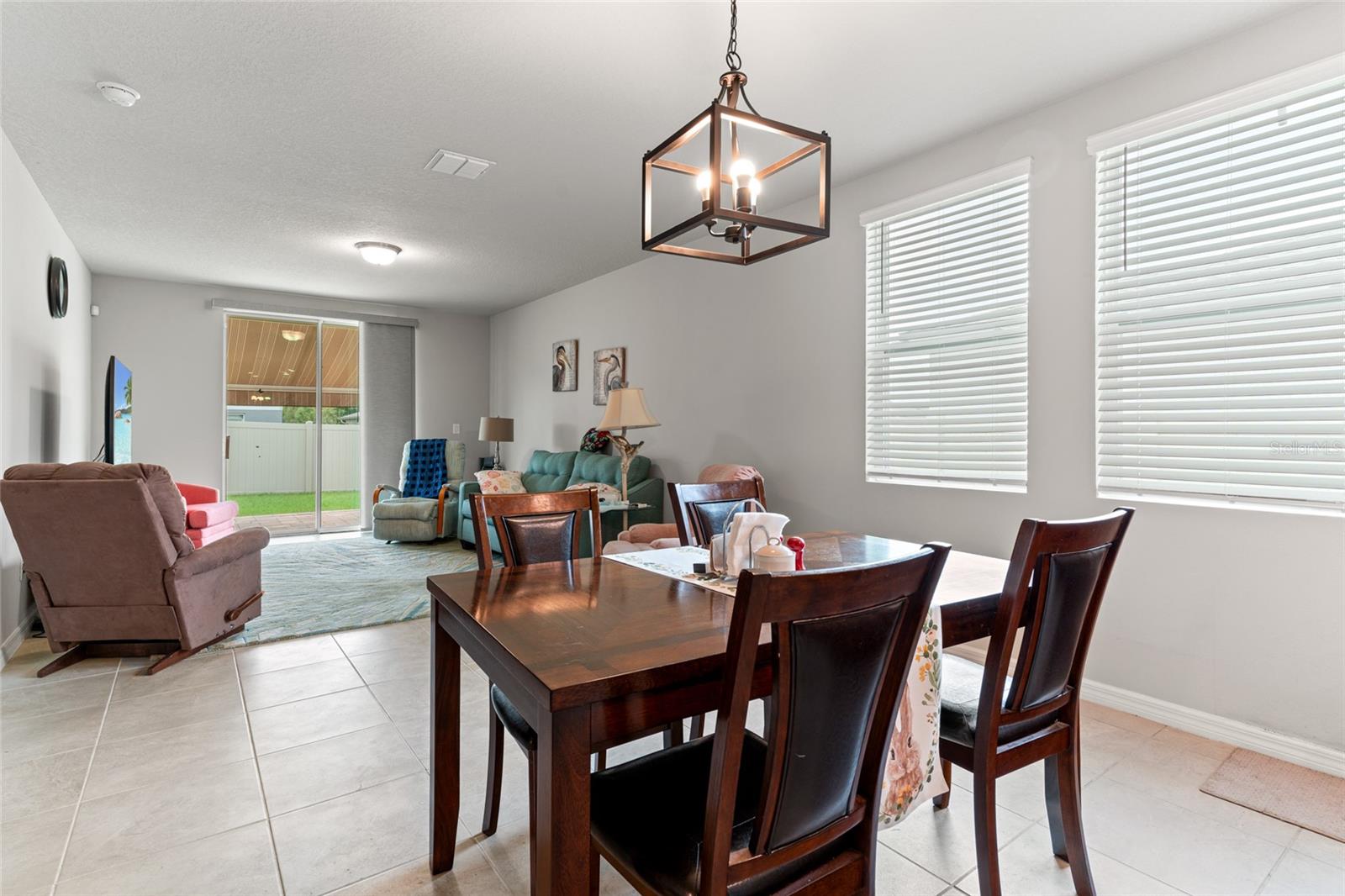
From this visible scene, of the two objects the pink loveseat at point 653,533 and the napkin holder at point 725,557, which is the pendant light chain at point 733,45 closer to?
the napkin holder at point 725,557

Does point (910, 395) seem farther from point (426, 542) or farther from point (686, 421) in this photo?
point (426, 542)

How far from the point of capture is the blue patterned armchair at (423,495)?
641cm

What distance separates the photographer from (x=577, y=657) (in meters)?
1.10

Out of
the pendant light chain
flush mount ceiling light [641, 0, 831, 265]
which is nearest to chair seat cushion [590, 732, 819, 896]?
flush mount ceiling light [641, 0, 831, 265]

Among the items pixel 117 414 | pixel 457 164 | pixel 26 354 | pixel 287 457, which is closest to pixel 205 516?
pixel 117 414

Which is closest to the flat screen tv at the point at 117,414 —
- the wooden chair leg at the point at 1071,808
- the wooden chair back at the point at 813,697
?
the wooden chair back at the point at 813,697

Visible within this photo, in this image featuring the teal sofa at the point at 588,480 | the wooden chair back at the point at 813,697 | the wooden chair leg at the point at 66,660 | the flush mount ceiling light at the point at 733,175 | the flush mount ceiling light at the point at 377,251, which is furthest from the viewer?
the teal sofa at the point at 588,480

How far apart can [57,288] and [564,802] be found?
5.30 meters

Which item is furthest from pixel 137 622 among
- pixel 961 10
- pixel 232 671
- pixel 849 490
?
pixel 961 10

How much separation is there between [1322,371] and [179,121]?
4763mm

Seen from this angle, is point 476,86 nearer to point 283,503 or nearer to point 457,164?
point 457,164

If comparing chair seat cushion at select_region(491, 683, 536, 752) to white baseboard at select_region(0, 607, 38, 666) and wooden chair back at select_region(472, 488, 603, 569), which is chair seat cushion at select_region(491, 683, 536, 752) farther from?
white baseboard at select_region(0, 607, 38, 666)

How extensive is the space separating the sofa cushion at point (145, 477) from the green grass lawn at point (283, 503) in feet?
15.0

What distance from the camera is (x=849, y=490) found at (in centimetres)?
376
